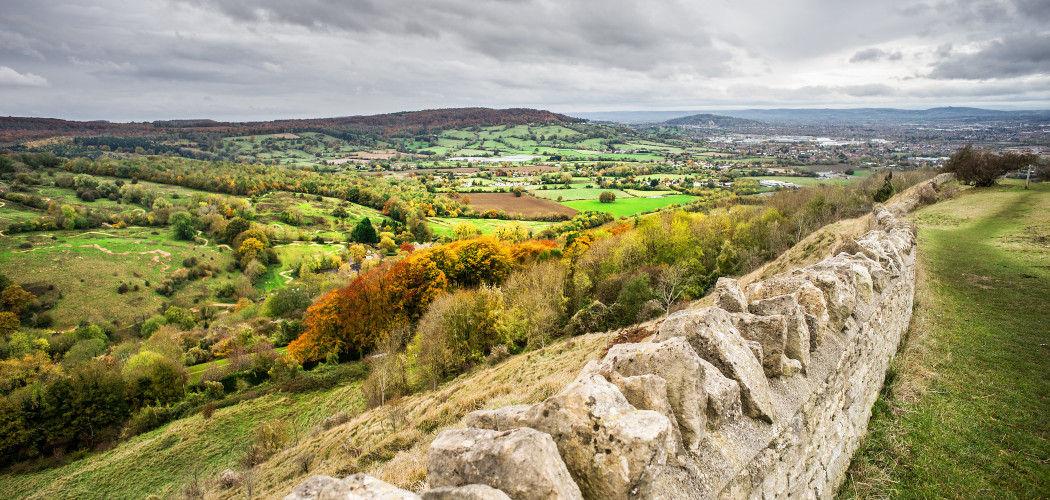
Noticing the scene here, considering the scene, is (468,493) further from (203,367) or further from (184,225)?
(184,225)

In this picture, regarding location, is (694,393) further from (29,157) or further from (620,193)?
(29,157)

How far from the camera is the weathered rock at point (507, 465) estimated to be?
2865 mm

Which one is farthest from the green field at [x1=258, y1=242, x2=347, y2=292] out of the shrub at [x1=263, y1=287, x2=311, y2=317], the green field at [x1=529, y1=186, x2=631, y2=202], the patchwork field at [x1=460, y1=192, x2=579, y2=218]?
the green field at [x1=529, y1=186, x2=631, y2=202]

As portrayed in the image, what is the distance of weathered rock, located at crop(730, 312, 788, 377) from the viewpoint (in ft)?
17.2

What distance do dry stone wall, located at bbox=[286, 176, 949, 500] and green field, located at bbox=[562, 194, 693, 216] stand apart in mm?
82516

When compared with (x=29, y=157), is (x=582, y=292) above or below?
below

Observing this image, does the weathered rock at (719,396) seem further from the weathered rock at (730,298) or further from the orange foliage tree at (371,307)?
the orange foliage tree at (371,307)

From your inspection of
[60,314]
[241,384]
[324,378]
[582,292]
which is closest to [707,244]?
[582,292]

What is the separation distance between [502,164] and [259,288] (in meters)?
120

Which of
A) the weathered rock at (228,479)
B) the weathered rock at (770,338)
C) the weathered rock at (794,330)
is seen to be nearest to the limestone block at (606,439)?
the weathered rock at (770,338)

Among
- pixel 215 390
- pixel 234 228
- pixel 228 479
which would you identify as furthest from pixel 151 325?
pixel 228 479

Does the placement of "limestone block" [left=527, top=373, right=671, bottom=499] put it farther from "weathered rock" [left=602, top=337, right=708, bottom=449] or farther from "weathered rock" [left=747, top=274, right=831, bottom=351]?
"weathered rock" [left=747, top=274, right=831, bottom=351]

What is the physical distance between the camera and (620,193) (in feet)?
362

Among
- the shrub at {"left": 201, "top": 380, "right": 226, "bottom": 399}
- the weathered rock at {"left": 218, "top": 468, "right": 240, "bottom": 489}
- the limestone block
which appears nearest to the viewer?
the limestone block
